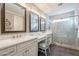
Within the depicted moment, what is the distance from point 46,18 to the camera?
146 cm

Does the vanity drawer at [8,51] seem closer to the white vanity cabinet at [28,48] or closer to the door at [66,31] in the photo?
the white vanity cabinet at [28,48]

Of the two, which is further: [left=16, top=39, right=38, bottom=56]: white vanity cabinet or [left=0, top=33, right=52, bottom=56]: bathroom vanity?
[left=16, top=39, right=38, bottom=56]: white vanity cabinet

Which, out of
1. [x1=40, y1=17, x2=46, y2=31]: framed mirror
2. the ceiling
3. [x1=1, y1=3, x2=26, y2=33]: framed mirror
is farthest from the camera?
[x1=40, y1=17, x2=46, y2=31]: framed mirror

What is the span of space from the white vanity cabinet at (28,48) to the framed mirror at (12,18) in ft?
0.94

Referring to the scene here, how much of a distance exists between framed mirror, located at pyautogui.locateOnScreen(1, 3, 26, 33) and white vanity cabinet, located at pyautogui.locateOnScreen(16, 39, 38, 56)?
11.3 inches

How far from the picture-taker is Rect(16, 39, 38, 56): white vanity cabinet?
1.18 metres

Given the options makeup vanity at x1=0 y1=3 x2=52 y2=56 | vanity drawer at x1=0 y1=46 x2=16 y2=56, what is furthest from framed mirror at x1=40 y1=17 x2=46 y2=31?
Answer: vanity drawer at x1=0 y1=46 x2=16 y2=56

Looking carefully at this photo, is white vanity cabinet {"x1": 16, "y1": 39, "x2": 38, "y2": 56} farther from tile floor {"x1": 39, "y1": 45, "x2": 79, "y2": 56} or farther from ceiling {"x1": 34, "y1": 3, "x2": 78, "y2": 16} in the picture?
ceiling {"x1": 34, "y1": 3, "x2": 78, "y2": 16}

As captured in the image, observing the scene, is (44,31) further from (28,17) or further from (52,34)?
(28,17)

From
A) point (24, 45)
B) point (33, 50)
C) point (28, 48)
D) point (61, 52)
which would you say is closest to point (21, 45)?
point (24, 45)

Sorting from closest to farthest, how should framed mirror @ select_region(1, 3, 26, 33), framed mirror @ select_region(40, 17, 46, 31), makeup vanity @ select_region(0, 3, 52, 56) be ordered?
makeup vanity @ select_region(0, 3, 52, 56)
framed mirror @ select_region(1, 3, 26, 33)
framed mirror @ select_region(40, 17, 46, 31)

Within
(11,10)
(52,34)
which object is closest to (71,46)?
(52,34)

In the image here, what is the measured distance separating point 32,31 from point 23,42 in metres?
0.34

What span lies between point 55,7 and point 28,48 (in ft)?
2.61
